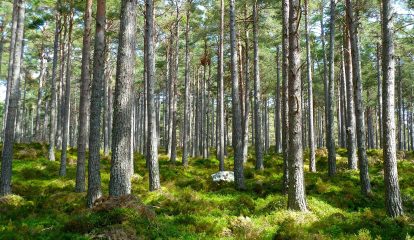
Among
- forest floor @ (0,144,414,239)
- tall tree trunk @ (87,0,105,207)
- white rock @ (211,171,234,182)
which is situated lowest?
forest floor @ (0,144,414,239)

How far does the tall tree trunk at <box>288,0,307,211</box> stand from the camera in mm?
9242

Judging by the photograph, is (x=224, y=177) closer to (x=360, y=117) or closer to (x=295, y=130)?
(x=360, y=117)

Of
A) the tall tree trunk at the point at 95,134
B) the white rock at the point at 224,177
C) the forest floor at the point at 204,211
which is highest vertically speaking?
the tall tree trunk at the point at 95,134

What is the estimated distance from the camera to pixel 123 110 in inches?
331

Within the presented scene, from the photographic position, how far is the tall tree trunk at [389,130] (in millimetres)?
Result: 8977

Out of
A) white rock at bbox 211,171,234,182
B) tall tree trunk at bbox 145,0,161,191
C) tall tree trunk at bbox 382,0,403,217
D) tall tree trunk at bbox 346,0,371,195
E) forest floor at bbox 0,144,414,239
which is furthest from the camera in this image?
white rock at bbox 211,171,234,182

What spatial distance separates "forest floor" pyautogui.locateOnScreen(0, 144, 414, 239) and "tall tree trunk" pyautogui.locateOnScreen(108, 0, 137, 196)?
22.0 inches

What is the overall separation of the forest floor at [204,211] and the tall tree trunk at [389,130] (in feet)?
1.54

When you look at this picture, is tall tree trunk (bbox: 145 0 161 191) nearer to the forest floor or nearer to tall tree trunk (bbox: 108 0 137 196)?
the forest floor

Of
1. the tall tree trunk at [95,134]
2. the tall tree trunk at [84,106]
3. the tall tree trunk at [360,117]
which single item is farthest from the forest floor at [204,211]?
the tall tree trunk at [84,106]

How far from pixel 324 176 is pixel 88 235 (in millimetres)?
11957

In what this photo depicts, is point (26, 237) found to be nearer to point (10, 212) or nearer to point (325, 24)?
point (10, 212)

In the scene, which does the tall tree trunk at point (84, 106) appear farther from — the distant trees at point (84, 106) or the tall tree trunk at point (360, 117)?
the tall tree trunk at point (360, 117)

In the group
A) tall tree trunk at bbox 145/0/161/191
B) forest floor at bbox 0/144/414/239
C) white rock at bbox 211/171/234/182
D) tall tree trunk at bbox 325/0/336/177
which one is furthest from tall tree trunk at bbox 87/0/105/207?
tall tree trunk at bbox 325/0/336/177
